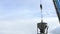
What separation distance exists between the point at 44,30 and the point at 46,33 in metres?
2.72

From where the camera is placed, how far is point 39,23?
126000 mm

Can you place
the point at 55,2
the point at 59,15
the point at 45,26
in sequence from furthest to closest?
the point at 45,26, the point at 59,15, the point at 55,2

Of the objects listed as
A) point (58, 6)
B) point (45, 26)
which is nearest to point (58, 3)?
point (58, 6)

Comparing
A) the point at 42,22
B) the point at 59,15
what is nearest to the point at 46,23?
the point at 42,22

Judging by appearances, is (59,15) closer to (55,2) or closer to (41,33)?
(55,2)

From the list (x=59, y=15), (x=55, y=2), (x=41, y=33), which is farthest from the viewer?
(x=41, y=33)

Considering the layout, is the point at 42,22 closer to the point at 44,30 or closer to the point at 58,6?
the point at 44,30

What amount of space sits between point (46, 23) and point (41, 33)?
9.26 m

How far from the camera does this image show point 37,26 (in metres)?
128

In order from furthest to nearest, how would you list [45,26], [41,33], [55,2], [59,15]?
[41,33], [45,26], [59,15], [55,2]

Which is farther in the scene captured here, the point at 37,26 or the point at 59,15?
the point at 37,26

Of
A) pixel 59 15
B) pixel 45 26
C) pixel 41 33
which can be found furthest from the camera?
pixel 41 33

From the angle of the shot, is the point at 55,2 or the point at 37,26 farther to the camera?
the point at 37,26

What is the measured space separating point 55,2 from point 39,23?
57907 millimetres
